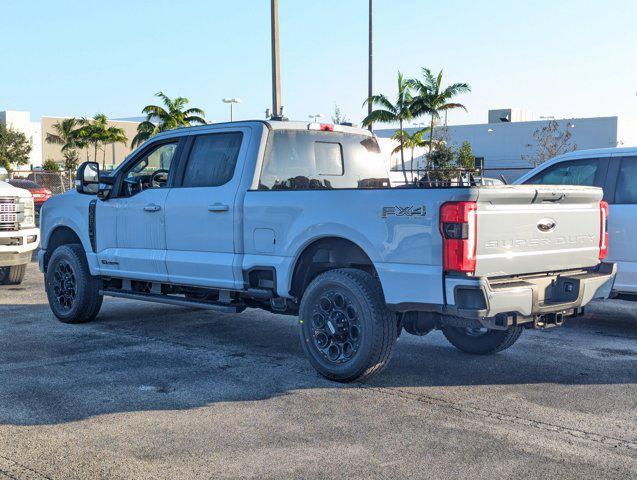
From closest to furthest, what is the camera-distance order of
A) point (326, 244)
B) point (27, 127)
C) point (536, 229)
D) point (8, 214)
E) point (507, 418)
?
point (507, 418) → point (536, 229) → point (326, 244) → point (8, 214) → point (27, 127)

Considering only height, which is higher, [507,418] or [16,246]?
[16,246]

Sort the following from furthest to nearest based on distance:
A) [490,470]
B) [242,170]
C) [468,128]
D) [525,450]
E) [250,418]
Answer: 1. [468,128]
2. [242,170]
3. [250,418]
4. [525,450]
5. [490,470]

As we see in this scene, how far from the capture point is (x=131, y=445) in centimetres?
489

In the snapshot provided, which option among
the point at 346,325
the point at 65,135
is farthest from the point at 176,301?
the point at 65,135

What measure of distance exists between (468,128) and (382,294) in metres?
59.1

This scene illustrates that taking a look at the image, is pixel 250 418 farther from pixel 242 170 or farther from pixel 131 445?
pixel 242 170

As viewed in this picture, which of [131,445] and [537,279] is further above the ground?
[537,279]

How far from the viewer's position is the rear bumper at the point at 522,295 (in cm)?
554

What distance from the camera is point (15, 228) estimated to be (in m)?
11.8

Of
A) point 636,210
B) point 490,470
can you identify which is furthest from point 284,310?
point 636,210

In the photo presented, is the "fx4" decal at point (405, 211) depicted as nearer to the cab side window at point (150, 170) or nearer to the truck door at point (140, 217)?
the truck door at point (140, 217)

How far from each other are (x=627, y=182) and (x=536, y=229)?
9.73 ft

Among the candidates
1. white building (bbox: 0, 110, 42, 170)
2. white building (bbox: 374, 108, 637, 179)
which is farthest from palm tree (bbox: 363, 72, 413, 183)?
white building (bbox: 0, 110, 42, 170)

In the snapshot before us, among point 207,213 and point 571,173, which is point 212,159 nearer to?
point 207,213
